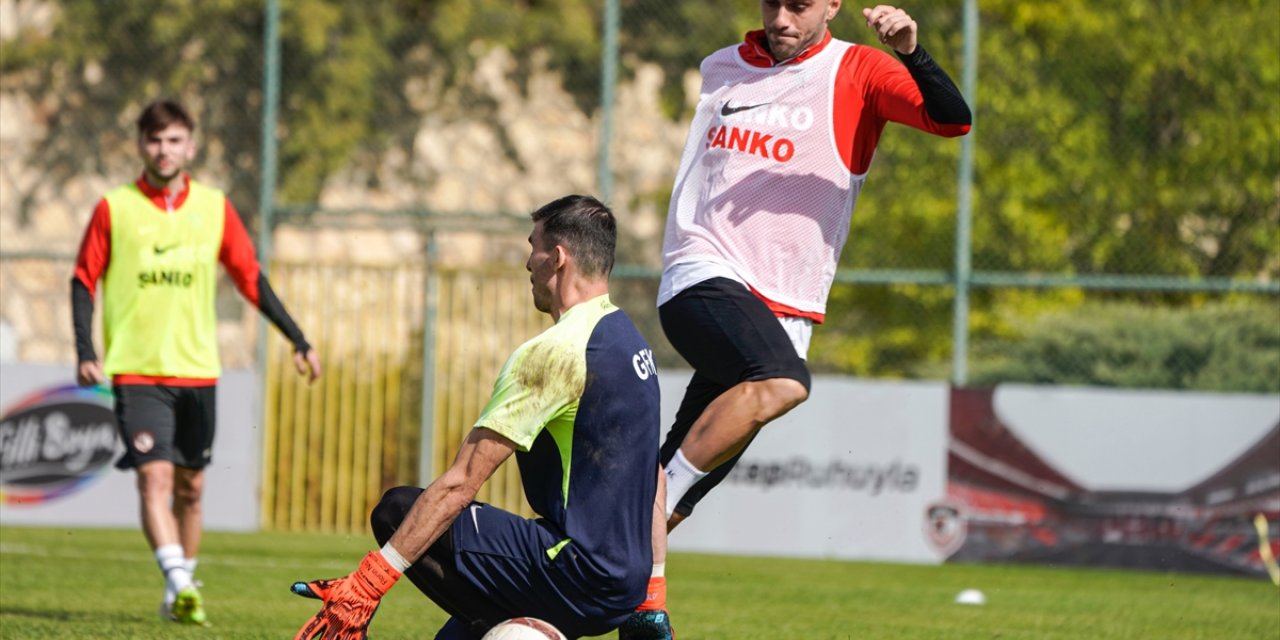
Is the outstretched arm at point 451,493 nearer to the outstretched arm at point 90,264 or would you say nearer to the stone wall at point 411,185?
the outstretched arm at point 90,264

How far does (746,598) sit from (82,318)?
3685 mm

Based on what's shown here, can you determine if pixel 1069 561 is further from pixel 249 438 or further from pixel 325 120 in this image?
pixel 325 120

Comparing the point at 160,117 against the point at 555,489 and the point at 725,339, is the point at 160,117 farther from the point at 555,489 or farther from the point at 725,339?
the point at 555,489

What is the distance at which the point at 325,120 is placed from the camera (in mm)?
17250

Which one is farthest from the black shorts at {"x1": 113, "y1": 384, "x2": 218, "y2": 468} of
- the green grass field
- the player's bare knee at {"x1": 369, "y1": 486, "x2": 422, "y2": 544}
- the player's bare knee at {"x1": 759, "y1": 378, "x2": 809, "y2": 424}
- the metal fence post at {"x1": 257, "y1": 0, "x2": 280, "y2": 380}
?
the metal fence post at {"x1": 257, "y1": 0, "x2": 280, "y2": 380}

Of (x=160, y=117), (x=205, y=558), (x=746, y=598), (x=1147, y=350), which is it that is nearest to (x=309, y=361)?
(x=160, y=117)

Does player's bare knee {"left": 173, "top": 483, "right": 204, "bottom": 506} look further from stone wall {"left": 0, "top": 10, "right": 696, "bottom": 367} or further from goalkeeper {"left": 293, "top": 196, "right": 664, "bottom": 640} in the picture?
stone wall {"left": 0, "top": 10, "right": 696, "bottom": 367}

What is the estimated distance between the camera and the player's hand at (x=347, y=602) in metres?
4.91

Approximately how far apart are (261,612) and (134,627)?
995 mm

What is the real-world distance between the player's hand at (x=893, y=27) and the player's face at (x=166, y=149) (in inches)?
133

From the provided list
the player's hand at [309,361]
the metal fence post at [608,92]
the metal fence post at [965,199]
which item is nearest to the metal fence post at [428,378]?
the metal fence post at [608,92]

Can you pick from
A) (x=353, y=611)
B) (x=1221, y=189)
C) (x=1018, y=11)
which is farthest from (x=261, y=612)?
(x=1018, y=11)

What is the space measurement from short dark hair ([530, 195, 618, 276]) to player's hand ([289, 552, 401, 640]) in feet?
3.23

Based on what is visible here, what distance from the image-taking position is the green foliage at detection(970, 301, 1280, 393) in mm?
13890
